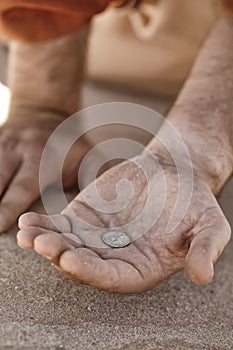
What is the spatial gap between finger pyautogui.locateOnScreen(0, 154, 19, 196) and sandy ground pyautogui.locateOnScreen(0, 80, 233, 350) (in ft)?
0.42

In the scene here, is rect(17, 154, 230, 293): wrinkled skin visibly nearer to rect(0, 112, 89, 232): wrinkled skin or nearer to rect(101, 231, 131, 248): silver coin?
rect(101, 231, 131, 248): silver coin

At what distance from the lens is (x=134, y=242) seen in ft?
3.97

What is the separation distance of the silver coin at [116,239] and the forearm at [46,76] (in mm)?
591

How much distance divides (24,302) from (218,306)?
334 mm

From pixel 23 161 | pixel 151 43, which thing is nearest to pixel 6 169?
pixel 23 161

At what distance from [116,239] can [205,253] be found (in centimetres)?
18

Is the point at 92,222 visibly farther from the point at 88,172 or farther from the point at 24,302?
the point at 88,172

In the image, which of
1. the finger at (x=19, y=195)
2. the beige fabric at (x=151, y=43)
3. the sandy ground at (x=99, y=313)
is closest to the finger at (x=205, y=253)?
the sandy ground at (x=99, y=313)

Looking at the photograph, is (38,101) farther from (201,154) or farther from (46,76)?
(201,154)

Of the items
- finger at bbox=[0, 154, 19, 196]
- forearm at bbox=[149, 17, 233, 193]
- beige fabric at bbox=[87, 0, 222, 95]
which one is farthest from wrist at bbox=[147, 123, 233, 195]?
beige fabric at bbox=[87, 0, 222, 95]

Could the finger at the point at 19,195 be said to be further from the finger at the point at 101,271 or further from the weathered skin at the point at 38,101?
the finger at the point at 101,271

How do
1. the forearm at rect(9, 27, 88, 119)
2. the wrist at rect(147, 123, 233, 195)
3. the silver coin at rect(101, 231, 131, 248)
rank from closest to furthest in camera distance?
1. the silver coin at rect(101, 231, 131, 248)
2. the wrist at rect(147, 123, 233, 195)
3. the forearm at rect(9, 27, 88, 119)

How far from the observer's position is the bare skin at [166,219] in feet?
3.57

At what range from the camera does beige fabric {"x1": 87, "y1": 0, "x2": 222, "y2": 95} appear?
76.2 inches
